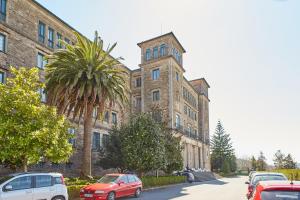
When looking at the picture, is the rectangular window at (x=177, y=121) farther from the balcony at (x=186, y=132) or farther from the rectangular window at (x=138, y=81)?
the rectangular window at (x=138, y=81)

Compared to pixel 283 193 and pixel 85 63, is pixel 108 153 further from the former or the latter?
pixel 283 193

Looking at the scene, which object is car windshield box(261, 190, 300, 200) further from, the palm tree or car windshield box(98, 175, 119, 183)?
the palm tree

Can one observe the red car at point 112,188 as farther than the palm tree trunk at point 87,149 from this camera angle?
No

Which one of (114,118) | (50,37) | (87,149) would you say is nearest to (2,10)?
(50,37)

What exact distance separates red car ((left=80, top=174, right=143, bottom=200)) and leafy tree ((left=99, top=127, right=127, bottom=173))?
927cm

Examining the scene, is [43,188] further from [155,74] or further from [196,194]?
[155,74]

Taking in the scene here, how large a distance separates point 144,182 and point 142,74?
2642cm

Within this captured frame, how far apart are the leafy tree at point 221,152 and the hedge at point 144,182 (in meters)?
45.0

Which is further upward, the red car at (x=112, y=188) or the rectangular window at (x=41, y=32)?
the rectangular window at (x=41, y=32)

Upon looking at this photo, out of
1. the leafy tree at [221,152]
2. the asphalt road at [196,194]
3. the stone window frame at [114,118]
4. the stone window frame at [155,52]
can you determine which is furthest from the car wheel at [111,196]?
the leafy tree at [221,152]

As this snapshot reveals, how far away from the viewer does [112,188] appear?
18.2m

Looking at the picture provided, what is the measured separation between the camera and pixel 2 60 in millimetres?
25656

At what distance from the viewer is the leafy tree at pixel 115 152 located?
30.6 metres

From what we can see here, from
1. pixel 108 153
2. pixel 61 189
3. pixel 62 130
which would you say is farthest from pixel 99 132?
pixel 61 189
